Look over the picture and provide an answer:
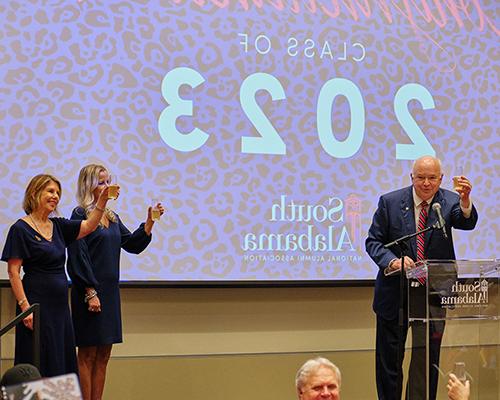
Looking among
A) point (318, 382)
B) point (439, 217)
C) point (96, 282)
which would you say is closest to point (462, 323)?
point (439, 217)

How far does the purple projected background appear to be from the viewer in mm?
4773

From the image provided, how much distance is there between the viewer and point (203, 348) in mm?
5098

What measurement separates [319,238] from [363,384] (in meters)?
1.00

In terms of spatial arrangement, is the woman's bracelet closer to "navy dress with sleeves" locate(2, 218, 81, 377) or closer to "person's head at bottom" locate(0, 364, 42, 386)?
"navy dress with sleeves" locate(2, 218, 81, 377)

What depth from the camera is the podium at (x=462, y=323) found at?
3.37 meters

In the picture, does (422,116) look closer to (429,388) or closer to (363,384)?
(363,384)

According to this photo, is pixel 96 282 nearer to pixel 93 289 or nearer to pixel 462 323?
pixel 93 289

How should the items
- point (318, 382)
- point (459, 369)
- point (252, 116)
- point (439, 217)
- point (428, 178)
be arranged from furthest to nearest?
1. point (252, 116)
2. point (428, 178)
3. point (439, 217)
4. point (459, 369)
5. point (318, 382)

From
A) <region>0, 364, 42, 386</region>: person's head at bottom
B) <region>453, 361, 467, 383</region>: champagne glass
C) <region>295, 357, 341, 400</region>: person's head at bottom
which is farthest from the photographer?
<region>453, 361, 467, 383</region>: champagne glass

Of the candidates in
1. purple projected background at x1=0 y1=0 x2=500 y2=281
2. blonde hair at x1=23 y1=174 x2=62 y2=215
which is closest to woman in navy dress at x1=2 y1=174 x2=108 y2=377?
blonde hair at x1=23 y1=174 x2=62 y2=215

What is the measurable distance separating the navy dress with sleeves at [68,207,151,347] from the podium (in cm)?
161

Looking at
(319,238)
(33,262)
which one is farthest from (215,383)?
(33,262)

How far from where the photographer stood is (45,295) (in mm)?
3764

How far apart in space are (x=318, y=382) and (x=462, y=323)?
3.60 ft
